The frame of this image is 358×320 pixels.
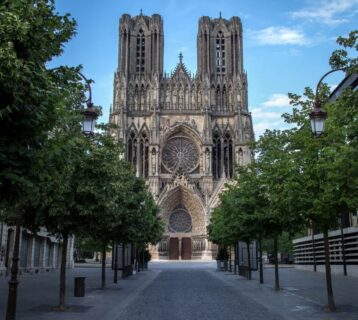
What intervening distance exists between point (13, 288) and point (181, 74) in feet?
236

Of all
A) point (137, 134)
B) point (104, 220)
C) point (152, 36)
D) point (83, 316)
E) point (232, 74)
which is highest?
point (152, 36)

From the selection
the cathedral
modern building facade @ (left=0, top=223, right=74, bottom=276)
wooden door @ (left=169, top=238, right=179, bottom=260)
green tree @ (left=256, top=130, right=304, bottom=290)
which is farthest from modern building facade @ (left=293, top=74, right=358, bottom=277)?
wooden door @ (left=169, top=238, right=179, bottom=260)

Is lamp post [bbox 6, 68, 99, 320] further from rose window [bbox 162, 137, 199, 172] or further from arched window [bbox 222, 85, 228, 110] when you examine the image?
arched window [bbox 222, 85, 228, 110]

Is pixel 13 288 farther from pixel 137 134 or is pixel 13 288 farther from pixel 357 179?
pixel 137 134

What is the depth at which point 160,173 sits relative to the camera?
7375cm

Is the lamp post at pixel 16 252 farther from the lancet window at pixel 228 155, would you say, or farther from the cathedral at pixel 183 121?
the lancet window at pixel 228 155

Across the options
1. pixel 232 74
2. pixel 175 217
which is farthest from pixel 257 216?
pixel 232 74

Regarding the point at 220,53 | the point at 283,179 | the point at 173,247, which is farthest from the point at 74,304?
the point at 220,53

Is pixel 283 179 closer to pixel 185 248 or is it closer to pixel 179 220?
pixel 179 220

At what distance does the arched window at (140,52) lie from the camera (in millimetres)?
81431

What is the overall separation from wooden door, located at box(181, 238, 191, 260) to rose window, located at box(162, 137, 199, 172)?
10.9 meters

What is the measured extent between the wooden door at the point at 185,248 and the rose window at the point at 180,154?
429 inches

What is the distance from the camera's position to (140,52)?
82125 millimetres

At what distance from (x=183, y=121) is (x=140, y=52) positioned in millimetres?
15384
